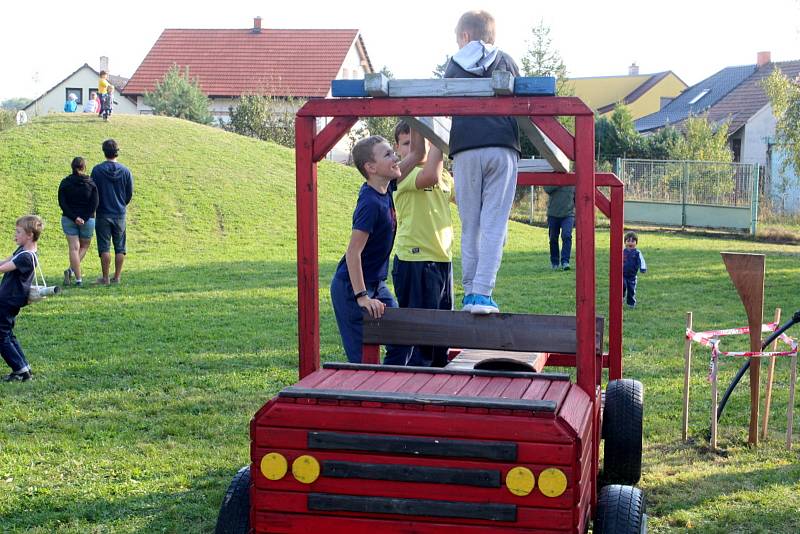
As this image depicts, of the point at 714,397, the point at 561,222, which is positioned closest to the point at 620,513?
the point at 714,397

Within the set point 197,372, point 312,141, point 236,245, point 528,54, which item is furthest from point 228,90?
point 312,141

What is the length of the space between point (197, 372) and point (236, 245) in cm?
1194

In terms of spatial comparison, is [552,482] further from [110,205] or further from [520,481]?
[110,205]

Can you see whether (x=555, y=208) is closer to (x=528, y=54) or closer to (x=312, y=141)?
(x=312, y=141)

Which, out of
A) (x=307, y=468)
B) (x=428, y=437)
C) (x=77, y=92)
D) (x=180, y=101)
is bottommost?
(x=307, y=468)

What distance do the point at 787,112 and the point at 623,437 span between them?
65.7 feet

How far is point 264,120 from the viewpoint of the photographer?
39500mm

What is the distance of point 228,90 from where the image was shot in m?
55.6

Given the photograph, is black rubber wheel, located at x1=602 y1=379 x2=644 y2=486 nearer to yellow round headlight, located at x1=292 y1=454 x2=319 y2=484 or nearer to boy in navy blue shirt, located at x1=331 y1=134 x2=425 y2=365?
boy in navy blue shirt, located at x1=331 y1=134 x2=425 y2=365

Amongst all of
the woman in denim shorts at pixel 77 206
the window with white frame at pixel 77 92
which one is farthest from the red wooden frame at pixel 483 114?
the window with white frame at pixel 77 92

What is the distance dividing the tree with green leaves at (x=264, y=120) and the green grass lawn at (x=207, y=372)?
17227 millimetres

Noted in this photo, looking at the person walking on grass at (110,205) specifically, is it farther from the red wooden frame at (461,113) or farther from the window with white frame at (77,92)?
the window with white frame at (77,92)

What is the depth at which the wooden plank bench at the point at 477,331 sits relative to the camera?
4695mm

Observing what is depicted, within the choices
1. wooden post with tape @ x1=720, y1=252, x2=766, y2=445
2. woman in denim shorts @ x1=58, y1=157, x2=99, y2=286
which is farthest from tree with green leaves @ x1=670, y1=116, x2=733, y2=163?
wooden post with tape @ x1=720, y1=252, x2=766, y2=445
